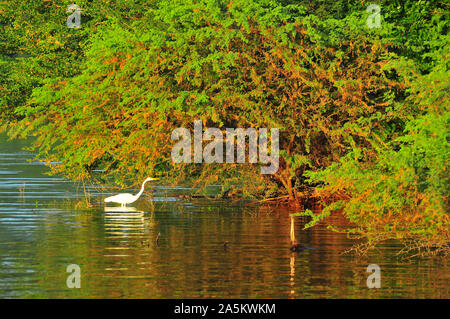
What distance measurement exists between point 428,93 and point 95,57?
10.8 meters

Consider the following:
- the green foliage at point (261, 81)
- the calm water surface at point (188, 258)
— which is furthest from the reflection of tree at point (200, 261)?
the green foliage at point (261, 81)

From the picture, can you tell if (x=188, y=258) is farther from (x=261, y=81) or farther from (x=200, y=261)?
(x=261, y=81)

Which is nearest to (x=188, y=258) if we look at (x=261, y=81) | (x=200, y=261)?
(x=200, y=261)

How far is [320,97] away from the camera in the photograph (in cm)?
3164

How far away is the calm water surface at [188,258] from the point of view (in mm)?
19828

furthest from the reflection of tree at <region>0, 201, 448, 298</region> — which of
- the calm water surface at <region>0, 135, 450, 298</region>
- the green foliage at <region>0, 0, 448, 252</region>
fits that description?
the green foliage at <region>0, 0, 448, 252</region>

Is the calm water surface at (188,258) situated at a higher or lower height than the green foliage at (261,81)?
lower

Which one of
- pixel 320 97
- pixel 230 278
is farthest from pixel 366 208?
pixel 320 97

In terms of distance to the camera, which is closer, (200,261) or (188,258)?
(200,261)

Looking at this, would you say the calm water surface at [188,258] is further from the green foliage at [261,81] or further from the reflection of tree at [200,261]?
the green foliage at [261,81]

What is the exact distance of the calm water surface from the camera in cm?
1983

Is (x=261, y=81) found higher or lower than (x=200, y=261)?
higher

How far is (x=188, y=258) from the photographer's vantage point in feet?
77.3

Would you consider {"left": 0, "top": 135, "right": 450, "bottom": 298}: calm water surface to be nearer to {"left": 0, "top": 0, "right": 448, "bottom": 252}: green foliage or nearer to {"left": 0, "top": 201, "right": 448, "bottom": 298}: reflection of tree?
{"left": 0, "top": 201, "right": 448, "bottom": 298}: reflection of tree
